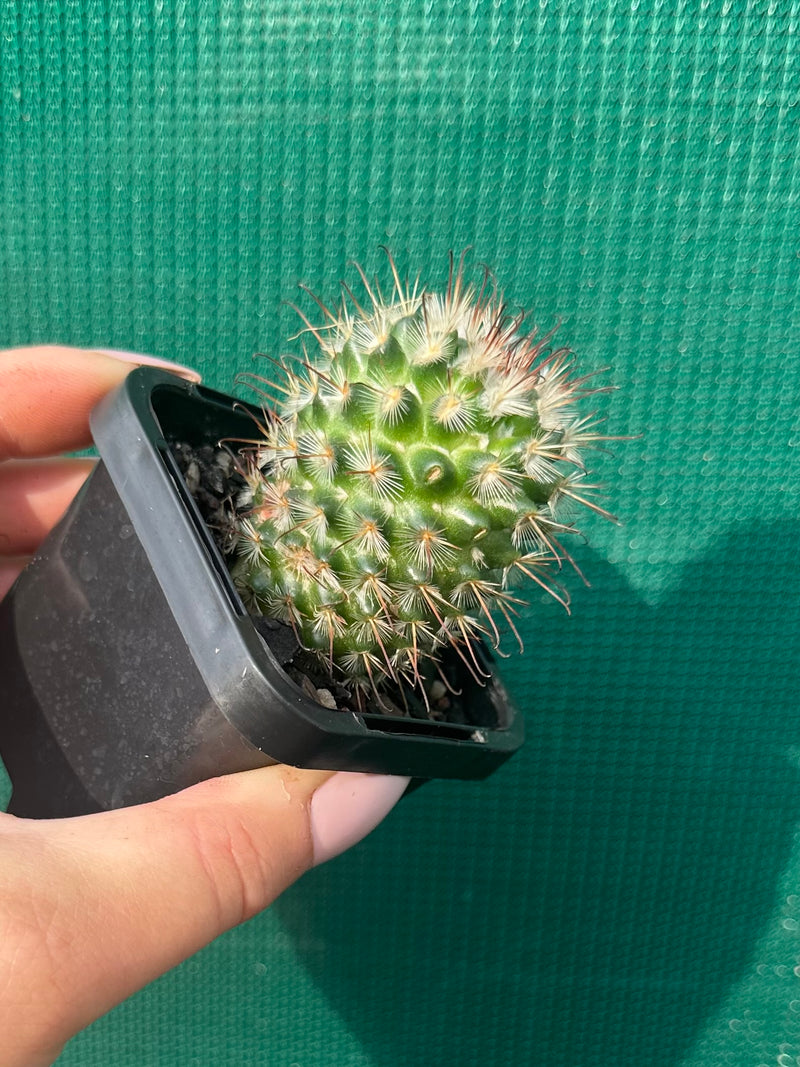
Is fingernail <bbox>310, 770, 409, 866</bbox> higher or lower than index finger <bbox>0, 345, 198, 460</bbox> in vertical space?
lower

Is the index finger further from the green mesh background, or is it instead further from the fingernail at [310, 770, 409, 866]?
the fingernail at [310, 770, 409, 866]

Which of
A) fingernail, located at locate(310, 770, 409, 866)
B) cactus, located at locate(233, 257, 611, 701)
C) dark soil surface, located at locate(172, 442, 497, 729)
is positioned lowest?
fingernail, located at locate(310, 770, 409, 866)

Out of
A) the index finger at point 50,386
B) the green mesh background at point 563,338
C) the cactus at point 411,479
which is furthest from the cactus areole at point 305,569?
the green mesh background at point 563,338

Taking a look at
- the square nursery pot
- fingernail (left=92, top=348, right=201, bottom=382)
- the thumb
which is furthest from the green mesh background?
the thumb

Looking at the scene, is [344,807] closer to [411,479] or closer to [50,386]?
[411,479]

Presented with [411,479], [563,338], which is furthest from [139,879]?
[563,338]

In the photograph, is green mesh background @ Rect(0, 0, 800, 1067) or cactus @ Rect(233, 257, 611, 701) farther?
green mesh background @ Rect(0, 0, 800, 1067)

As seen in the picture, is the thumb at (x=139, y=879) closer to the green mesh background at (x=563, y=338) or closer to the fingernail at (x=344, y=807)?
the fingernail at (x=344, y=807)

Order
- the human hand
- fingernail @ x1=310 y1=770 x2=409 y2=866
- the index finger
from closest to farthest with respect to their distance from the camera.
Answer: the human hand < fingernail @ x1=310 y1=770 x2=409 y2=866 < the index finger
